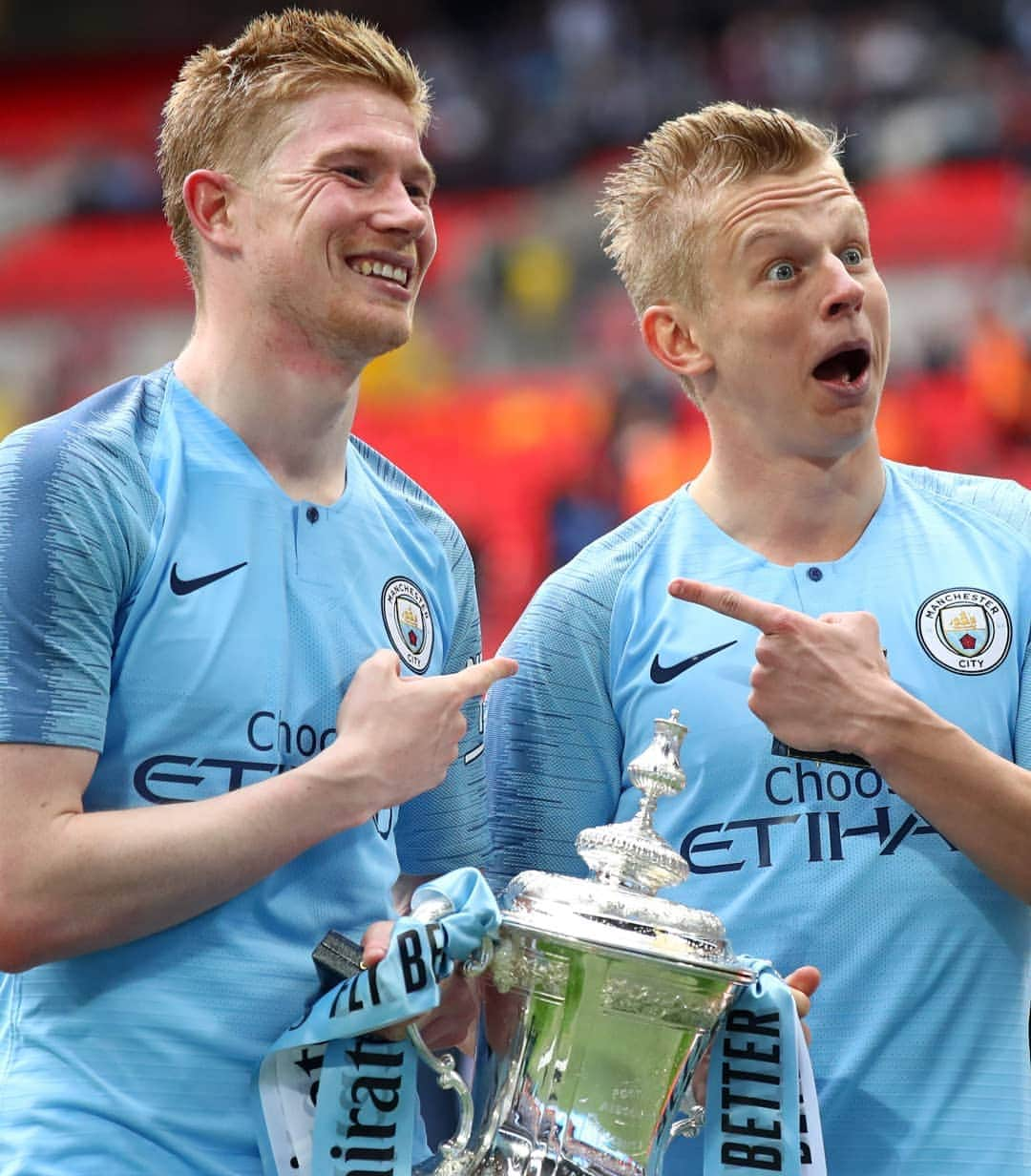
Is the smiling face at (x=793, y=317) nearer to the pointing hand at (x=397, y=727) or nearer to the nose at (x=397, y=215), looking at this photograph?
the nose at (x=397, y=215)

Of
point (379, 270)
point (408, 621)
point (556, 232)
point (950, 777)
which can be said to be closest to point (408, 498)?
point (408, 621)

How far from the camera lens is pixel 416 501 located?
272cm

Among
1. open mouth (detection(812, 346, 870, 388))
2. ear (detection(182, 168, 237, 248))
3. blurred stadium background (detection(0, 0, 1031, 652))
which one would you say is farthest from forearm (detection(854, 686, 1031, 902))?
blurred stadium background (detection(0, 0, 1031, 652))

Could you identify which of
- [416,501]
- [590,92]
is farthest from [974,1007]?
[590,92]

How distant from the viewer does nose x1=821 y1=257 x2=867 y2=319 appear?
2.66 metres

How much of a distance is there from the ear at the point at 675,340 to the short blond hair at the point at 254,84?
545 mm

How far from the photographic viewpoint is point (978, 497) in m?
2.74

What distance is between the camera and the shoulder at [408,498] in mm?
2674

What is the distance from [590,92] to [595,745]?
391 inches

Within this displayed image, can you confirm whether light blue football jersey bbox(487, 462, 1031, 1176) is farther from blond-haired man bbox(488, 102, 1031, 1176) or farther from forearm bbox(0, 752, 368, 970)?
forearm bbox(0, 752, 368, 970)

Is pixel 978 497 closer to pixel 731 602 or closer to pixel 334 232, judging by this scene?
pixel 731 602

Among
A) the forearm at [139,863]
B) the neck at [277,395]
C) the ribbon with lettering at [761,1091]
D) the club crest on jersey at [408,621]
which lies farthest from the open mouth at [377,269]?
the ribbon with lettering at [761,1091]

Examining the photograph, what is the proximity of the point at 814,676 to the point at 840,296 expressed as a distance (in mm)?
654

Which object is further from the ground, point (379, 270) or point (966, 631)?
point (379, 270)
